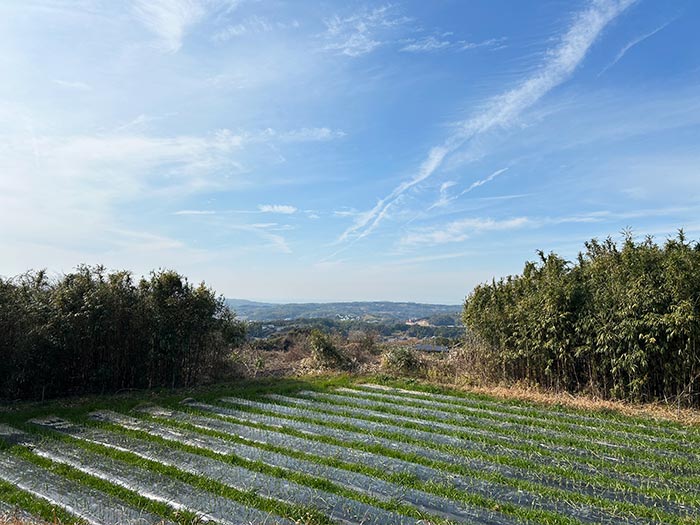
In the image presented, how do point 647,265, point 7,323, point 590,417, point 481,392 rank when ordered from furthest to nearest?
point 481,392
point 7,323
point 647,265
point 590,417

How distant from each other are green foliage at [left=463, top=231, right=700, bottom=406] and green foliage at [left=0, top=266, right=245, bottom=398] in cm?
536

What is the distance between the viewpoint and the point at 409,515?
281cm

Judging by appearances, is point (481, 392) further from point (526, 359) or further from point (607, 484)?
point (607, 484)

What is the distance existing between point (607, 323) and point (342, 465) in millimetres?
4624

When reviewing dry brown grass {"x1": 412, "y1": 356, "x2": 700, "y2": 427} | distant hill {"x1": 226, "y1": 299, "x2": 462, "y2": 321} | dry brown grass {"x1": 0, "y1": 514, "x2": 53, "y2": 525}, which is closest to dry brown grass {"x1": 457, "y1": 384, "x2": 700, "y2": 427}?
dry brown grass {"x1": 412, "y1": 356, "x2": 700, "y2": 427}

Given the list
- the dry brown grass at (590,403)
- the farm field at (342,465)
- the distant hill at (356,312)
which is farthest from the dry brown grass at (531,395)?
the distant hill at (356,312)

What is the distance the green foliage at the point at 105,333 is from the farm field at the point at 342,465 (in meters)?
0.93

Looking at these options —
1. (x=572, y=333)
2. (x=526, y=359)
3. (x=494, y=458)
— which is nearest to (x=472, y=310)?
(x=526, y=359)

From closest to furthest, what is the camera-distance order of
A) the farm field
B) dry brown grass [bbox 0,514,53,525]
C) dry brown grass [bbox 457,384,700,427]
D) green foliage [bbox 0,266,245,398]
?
dry brown grass [bbox 0,514,53,525]
the farm field
dry brown grass [bbox 457,384,700,427]
green foliage [bbox 0,266,245,398]

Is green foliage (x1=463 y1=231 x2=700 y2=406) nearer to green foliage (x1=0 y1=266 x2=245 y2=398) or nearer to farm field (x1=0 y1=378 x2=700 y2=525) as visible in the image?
farm field (x1=0 y1=378 x2=700 y2=525)

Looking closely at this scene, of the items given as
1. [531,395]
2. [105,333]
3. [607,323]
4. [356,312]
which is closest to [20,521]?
[105,333]

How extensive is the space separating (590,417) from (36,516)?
19.2 feet

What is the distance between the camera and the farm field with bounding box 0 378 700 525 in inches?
113

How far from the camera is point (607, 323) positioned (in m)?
6.18
